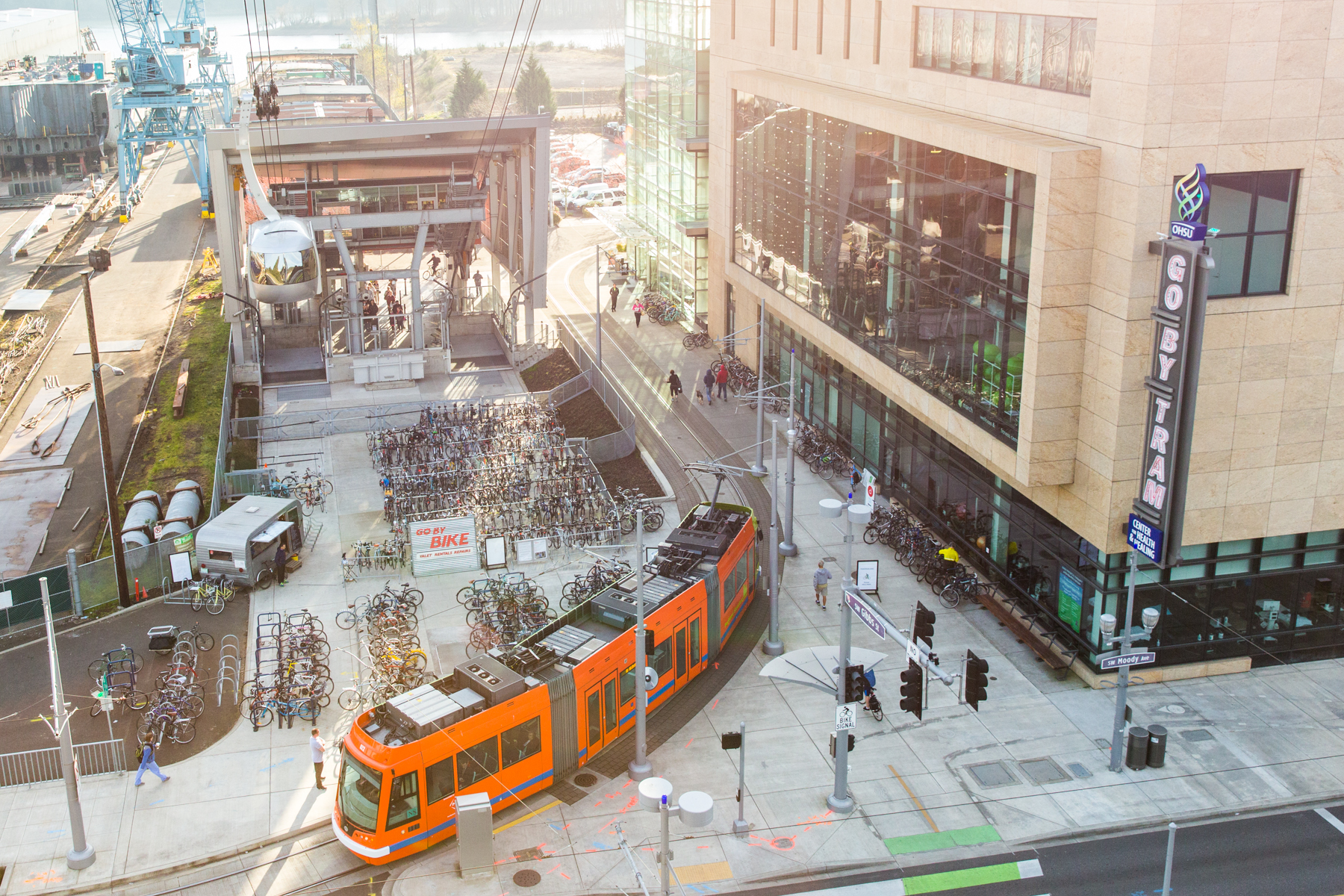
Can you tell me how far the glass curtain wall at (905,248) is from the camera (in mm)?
32188

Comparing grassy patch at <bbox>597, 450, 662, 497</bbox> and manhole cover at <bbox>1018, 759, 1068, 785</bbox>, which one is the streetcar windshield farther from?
grassy patch at <bbox>597, 450, 662, 497</bbox>

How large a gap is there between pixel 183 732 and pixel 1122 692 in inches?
837

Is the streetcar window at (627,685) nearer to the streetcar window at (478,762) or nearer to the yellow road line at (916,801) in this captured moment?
the streetcar window at (478,762)

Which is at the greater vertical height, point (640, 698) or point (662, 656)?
point (640, 698)

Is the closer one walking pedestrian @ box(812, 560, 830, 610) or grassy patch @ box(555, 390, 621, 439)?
walking pedestrian @ box(812, 560, 830, 610)

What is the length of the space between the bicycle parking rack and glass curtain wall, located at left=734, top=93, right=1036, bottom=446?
66.5 feet

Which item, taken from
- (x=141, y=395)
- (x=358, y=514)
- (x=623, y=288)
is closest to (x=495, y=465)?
(x=358, y=514)

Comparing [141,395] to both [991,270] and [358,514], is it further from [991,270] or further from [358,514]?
[991,270]

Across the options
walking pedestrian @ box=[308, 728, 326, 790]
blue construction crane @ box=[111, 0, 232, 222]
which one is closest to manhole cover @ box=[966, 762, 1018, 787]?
walking pedestrian @ box=[308, 728, 326, 790]

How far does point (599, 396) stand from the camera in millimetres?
55406

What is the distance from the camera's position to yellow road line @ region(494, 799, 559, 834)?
26.5 meters

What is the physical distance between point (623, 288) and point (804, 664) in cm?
4978

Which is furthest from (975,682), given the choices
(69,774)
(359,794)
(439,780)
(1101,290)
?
(69,774)

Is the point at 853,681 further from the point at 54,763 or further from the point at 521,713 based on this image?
the point at 54,763
